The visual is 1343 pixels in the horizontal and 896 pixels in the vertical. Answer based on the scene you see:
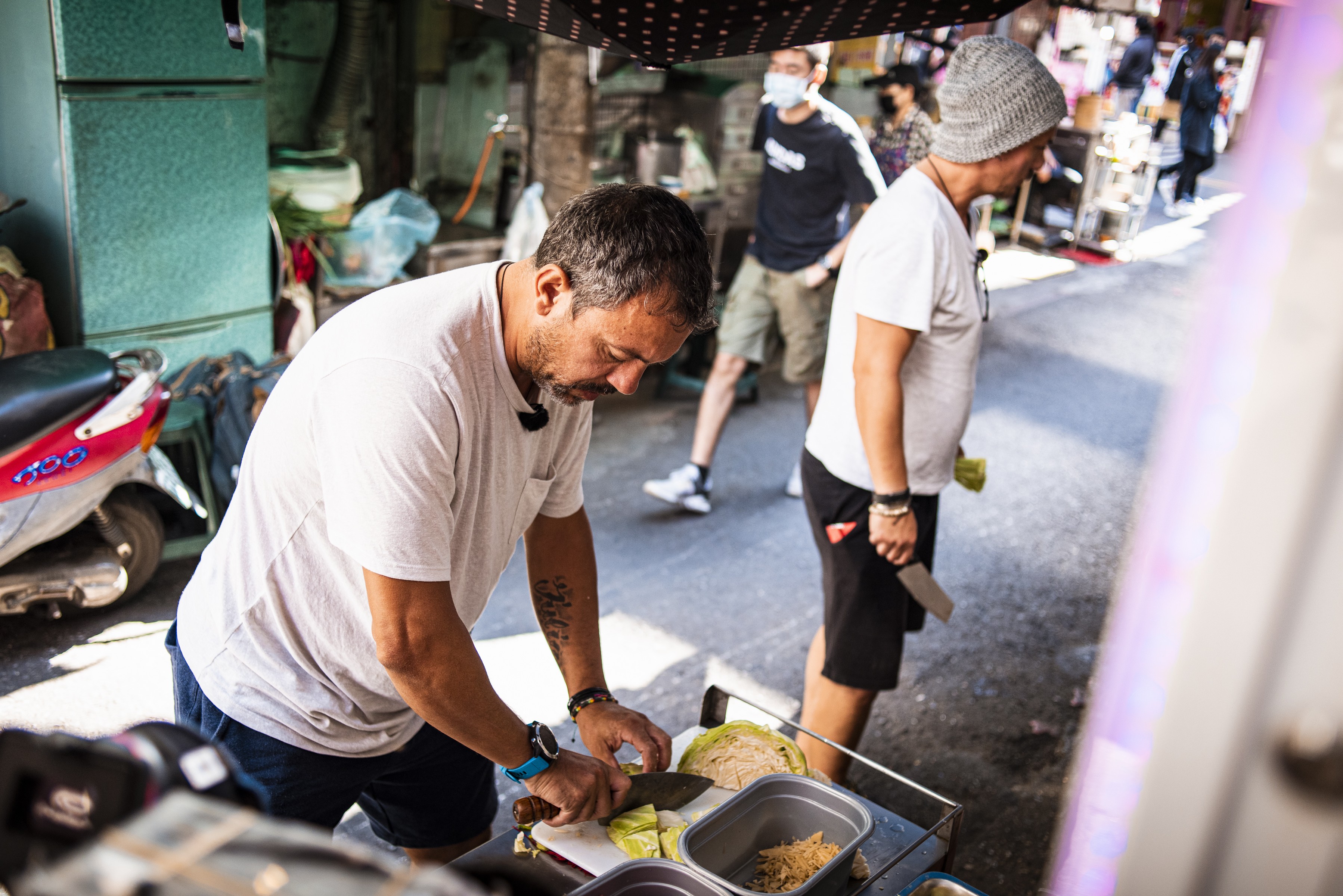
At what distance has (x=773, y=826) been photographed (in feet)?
6.19

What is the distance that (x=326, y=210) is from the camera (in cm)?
550

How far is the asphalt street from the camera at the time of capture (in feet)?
12.2

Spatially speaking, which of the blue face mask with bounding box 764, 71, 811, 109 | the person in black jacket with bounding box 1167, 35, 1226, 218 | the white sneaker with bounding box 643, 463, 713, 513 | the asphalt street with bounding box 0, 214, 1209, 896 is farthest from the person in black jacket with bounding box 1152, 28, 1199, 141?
the white sneaker with bounding box 643, 463, 713, 513

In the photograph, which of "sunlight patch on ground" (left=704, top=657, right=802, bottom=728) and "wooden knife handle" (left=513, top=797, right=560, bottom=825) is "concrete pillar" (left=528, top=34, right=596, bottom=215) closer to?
"sunlight patch on ground" (left=704, top=657, right=802, bottom=728)

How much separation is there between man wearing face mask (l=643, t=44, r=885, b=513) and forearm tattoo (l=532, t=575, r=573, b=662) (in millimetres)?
3279

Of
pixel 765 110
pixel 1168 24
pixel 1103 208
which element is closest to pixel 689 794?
pixel 765 110

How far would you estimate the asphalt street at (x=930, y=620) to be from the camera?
12.2ft

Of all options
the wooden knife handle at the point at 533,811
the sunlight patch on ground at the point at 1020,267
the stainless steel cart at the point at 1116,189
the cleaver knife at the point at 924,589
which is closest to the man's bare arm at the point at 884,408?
the cleaver knife at the point at 924,589

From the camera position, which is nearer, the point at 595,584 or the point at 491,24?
the point at 595,584

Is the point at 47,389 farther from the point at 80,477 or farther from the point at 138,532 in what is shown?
the point at 138,532

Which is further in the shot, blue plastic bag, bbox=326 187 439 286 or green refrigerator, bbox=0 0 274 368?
blue plastic bag, bbox=326 187 439 286

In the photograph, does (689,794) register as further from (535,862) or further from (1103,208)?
(1103,208)

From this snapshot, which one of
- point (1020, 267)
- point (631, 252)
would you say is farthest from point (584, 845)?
point (1020, 267)

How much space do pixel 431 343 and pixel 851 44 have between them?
334 inches
